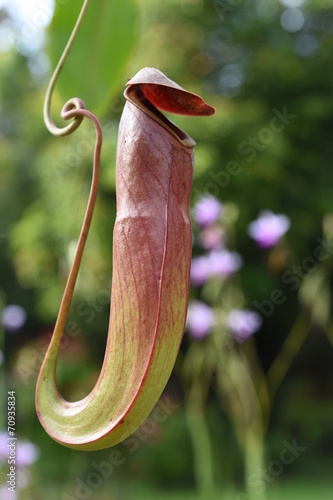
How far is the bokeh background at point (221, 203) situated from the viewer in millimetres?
3684

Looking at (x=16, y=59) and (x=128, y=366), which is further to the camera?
(x=16, y=59)

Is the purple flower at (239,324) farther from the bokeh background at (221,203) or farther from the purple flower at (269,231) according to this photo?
the bokeh background at (221,203)

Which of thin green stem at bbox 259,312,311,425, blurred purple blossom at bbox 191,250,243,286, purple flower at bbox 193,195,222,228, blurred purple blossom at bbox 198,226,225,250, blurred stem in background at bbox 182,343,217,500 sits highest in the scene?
purple flower at bbox 193,195,222,228

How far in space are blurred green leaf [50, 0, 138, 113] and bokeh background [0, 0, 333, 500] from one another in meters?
2.49

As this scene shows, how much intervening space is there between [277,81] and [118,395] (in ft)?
13.7

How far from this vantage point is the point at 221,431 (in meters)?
4.25

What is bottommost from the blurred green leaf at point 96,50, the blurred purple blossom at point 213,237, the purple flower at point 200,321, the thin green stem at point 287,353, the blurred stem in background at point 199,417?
the thin green stem at point 287,353

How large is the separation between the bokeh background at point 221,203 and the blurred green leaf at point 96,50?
8.16 ft

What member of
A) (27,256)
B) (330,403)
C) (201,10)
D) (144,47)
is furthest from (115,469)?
(201,10)

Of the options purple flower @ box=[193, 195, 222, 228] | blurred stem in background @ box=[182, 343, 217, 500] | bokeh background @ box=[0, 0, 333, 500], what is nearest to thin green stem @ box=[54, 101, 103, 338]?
purple flower @ box=[193, 195, 222, 228]

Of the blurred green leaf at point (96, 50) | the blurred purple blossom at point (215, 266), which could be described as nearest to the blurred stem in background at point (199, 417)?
the blurred purple blossom at point (215, 266)

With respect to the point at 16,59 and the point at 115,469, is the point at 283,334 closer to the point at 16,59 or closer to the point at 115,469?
the point at 115,469

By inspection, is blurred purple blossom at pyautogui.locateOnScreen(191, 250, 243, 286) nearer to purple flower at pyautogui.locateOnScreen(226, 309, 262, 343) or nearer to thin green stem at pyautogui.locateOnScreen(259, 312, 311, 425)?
purple flower at pyautogui.locateOnScreen(226, 309, 262, 343)

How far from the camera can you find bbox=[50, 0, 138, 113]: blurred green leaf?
74 cm
